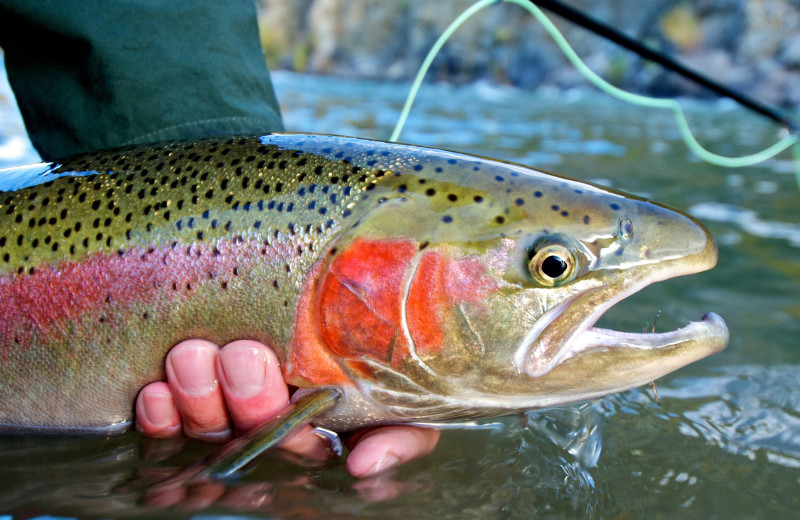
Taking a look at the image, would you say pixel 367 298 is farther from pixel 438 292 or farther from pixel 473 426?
pixel 473 426

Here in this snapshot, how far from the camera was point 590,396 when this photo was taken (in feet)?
5.53

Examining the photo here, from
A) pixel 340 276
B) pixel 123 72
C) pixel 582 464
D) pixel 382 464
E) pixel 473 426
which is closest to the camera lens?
pixel 340 276

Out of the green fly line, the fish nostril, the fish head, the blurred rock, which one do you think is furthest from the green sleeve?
the blurred rock

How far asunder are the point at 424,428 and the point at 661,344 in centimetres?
76

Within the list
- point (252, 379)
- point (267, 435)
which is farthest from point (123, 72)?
point (267, 435)

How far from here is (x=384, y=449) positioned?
1.80m

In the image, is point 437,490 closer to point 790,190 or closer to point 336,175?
point 336,175

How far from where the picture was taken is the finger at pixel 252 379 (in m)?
1.74

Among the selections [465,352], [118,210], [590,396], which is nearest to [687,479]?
[590,396]

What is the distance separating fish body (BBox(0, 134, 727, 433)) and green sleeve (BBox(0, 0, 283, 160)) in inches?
20.5

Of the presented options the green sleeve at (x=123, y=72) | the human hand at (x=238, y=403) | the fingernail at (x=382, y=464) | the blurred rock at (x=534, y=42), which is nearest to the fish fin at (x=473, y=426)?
the human hand at (x=238, y=403)

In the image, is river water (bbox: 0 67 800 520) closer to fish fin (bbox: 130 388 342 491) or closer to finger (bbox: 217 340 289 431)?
fish fin (bbox: 130 388 342 491)

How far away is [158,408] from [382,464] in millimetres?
720

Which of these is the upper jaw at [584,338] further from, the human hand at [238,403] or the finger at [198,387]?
the finger at [198,387]
